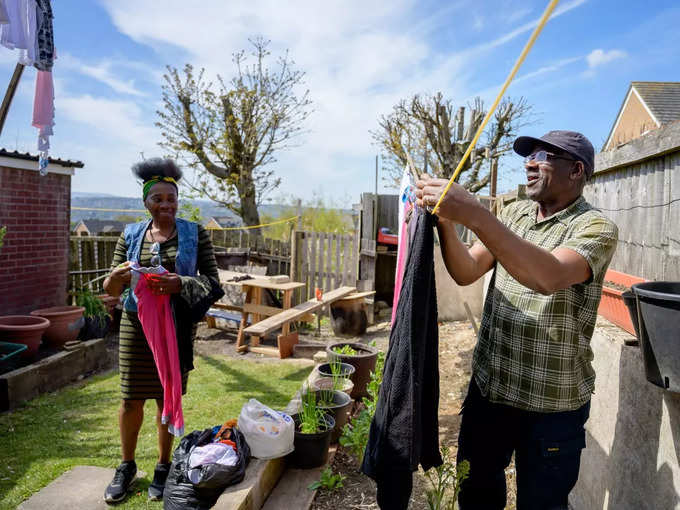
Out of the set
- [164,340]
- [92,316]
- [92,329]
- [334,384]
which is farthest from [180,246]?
[92,316]

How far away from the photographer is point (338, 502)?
2787 millimetres

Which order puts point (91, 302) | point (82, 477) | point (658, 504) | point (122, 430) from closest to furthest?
point (658, 504) < point (122, 430) < point (82, 477) < point (91, 302)

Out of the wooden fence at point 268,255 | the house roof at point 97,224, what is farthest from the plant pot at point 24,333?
the house roof at point 97,224

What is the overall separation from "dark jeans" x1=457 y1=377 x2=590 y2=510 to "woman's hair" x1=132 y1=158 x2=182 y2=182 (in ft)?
7.01

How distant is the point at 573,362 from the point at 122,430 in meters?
2.46

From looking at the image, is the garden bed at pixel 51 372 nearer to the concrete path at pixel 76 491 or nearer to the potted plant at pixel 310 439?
the concrete path at pixel 76 491

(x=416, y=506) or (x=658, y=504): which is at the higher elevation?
(x=658, y=504)

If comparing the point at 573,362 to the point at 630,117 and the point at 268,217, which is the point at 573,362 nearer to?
the point at 268,217

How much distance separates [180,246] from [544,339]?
6.66 ft

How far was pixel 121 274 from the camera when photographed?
103 inches

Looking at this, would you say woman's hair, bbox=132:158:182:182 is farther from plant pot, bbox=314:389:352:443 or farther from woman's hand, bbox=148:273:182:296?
plant pot, bbox=314:389:352:443

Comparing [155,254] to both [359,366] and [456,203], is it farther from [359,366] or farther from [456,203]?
[359,366]

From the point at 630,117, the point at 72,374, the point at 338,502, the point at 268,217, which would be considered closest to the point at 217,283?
the point at 338,502

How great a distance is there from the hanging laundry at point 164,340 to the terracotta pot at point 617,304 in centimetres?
237
